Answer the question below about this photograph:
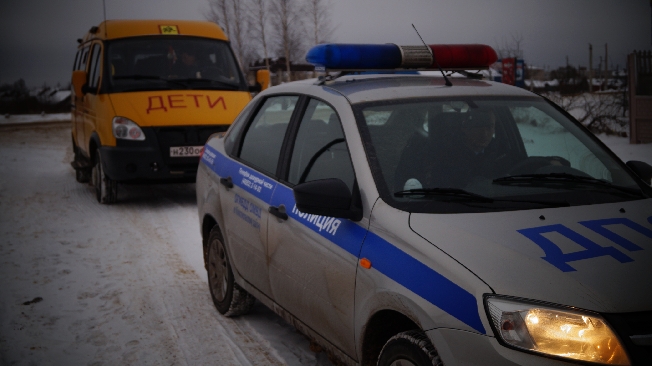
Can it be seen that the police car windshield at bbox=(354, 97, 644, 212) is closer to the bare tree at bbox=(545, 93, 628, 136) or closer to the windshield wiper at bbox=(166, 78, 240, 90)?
the windshield wiper at bbox=(166, 78, 240, 90)

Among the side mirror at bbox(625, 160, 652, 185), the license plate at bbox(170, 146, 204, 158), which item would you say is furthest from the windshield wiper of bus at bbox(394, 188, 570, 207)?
the license plate at bbox(170, 146, 204, 158)

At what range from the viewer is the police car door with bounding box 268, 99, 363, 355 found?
127 inches

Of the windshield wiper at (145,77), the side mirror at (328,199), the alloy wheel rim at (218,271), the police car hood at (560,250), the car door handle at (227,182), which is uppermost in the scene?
the windshield wiper at (145,77)

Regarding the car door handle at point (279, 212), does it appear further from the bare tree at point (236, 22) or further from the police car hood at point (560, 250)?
the bare tree at point (236, 22)

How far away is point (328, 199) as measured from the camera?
309cm

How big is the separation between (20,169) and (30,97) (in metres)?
25.2

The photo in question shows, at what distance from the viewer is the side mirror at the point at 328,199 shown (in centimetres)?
310

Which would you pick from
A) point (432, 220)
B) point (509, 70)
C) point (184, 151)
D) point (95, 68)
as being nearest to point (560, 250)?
point (432, 220)

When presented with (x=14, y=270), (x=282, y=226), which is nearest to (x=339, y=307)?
(x=282, y=226)

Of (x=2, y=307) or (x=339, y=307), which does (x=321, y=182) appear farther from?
(x=2, y=307)

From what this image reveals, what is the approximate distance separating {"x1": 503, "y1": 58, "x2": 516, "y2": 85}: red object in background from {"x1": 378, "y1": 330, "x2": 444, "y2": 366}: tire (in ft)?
47.9

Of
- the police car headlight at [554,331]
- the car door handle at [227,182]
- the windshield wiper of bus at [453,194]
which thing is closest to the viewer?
the police car headlight at [554,331]

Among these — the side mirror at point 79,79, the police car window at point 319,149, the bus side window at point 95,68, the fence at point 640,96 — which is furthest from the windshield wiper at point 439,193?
the fence at point 640,96

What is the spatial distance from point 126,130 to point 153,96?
642 millimetres
